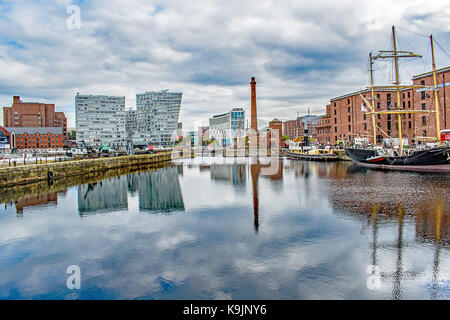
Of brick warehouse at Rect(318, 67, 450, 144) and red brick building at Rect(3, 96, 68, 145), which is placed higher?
red brick building at Rect(3, 96, 68, 145)

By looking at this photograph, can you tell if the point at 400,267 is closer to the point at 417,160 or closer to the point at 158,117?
the point at 417,160

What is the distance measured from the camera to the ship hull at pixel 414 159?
39.1 metres

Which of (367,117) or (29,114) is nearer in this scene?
(367,117)

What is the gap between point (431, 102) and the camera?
56.8 metres

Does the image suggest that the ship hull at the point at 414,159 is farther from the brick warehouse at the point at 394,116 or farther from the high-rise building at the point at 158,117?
the high-rise building at the point at 158,117

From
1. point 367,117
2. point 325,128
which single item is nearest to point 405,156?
point 367,117

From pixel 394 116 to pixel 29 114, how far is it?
15195cm

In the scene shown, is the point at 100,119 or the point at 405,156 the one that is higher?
the point at 100,119

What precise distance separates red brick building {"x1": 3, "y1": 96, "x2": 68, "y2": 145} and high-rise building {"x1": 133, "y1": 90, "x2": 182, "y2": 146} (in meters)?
43.2

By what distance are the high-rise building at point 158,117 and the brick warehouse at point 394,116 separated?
107 meters

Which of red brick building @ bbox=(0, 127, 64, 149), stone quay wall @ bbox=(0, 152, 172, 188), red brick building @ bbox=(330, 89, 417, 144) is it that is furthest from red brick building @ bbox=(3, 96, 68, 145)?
red brick building @ bbox=(330, 89, 417, 144)

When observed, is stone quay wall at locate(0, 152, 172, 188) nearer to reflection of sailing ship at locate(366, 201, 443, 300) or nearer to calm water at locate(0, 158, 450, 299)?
calm water at locate(0, 158, 450, 299)

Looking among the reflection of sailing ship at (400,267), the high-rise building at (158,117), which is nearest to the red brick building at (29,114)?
the high-rise building at (158,117)

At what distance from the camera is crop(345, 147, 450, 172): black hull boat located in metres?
39.1
